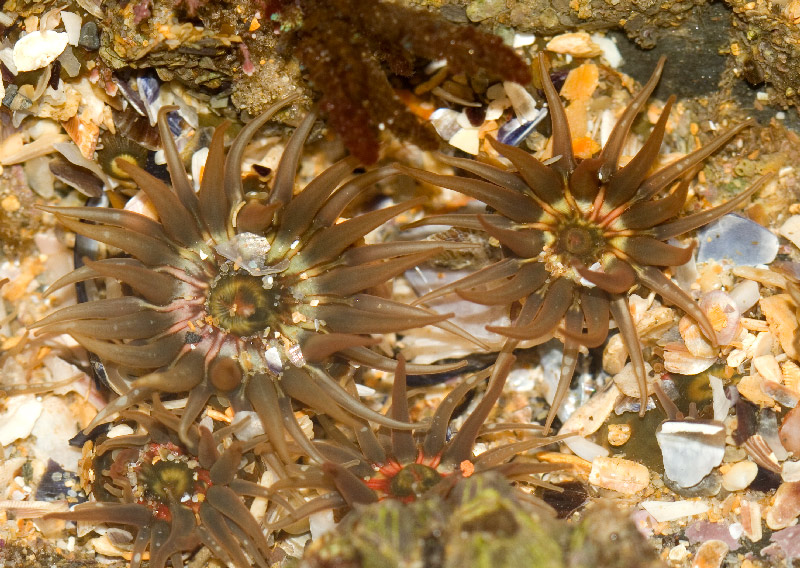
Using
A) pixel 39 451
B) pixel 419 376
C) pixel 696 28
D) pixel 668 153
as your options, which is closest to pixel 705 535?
pixel 419 376

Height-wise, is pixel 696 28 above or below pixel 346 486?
above

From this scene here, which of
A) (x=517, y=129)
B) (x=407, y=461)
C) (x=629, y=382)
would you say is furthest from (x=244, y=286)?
(x=629, y=382)

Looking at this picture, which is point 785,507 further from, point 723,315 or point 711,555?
point 723,315

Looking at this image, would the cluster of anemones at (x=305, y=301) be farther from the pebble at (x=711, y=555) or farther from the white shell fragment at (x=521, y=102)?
the pebble at (x=711, y=555)

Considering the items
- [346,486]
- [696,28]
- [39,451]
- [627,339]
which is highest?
[696,28]

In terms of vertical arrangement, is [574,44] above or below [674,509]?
above

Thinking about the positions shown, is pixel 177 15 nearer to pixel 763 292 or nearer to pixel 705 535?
pixel 763 292

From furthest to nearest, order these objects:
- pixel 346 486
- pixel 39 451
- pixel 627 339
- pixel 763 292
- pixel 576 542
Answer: pixel 39 451 < pixel 763 292 < pixel 627 339 < pixel 346 486 < pixel 576 542

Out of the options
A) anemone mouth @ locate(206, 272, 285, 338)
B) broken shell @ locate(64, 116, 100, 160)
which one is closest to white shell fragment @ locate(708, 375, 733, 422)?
anemone mouth @ locate(206, 272, 285, 338)
